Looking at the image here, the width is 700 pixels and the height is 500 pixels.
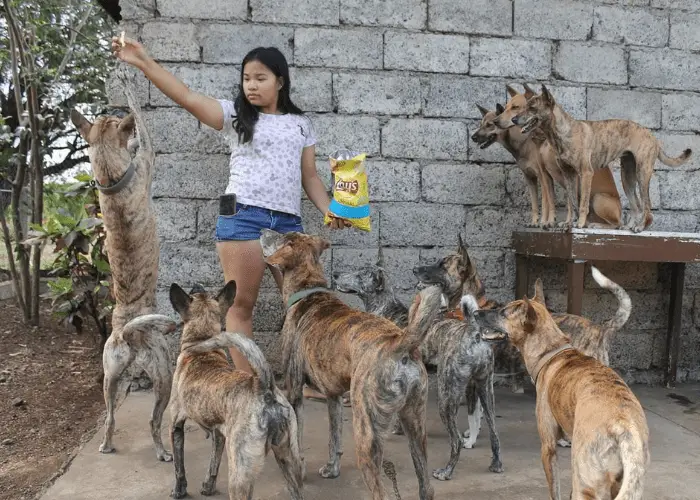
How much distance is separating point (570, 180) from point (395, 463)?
2659 millimetres

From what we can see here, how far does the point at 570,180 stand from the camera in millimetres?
4832

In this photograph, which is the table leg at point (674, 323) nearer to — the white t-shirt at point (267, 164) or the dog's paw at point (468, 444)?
the dog's paw at point (468, 444)

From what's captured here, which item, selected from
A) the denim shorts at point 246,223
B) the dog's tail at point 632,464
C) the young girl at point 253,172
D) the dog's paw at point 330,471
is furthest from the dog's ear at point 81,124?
the dog's tail at point 632,464

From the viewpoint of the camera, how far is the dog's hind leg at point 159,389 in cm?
362

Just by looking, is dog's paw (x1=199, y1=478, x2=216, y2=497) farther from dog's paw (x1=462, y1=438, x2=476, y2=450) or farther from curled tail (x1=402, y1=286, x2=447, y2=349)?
dog's paw (x1=462, y1=438, x2=476, y2=450)

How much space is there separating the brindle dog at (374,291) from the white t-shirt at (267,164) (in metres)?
0.63

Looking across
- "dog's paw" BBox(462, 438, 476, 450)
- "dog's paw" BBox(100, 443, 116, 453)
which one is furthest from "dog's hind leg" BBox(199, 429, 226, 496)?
"dog's paw" BBox(462, 438, 476, 450)

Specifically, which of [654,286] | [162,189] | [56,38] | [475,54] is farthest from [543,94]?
[56,38]

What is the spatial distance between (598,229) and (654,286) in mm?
1468

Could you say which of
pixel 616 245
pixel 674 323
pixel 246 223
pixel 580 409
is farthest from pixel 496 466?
pixel 674 323

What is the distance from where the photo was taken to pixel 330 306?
3.33m

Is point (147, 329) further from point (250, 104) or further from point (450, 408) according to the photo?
point (450, 408)

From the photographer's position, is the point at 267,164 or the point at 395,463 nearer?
the point at 395,463

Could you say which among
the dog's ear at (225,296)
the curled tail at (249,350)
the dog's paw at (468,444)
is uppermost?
the dog's ear at (225,296)
